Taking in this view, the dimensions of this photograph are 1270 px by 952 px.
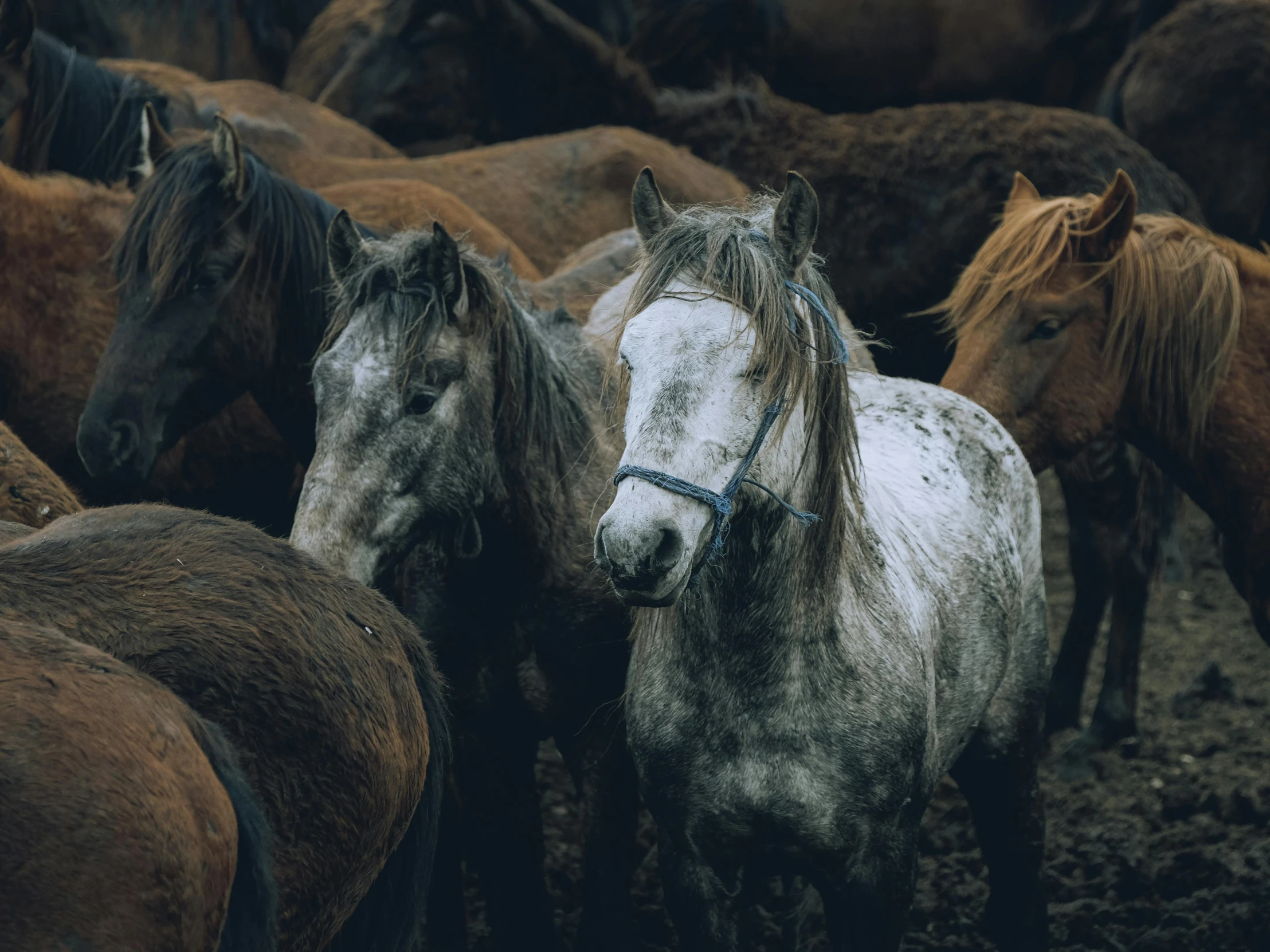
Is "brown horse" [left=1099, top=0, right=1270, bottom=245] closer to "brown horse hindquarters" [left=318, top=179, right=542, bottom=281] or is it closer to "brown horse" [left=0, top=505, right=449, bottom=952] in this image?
"brown horse hindquarters" [left=318, top=179, right=542, bottom=281]

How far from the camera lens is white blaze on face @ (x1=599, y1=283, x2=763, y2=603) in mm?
1911

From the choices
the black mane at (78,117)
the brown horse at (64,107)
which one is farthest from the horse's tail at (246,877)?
the black mane at (78,117)

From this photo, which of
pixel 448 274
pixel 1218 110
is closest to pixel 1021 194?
pixel 448 274

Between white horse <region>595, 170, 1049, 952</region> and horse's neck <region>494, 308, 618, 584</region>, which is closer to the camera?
white horse <region>595, 170, 1049, 952</region>

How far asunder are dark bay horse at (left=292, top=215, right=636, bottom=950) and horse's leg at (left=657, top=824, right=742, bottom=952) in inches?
23.4

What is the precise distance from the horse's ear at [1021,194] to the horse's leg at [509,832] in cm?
226

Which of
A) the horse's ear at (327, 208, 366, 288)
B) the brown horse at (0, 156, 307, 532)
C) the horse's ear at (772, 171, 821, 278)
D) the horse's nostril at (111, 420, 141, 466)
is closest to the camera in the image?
the horse's ear at (772, 171, 821, 278)

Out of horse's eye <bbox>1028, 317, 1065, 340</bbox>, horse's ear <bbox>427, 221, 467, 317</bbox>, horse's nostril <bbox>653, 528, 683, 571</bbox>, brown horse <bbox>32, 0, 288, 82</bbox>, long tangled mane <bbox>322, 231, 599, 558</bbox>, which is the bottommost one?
horse's nostril <bbox>653, 528, 683, 571</bbox>

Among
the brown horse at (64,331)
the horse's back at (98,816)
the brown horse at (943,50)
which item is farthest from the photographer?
the brown horse at (943,50)

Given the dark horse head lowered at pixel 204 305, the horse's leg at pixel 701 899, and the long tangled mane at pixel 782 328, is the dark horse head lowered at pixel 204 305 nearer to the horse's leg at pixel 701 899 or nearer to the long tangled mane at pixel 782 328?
the long tangled mane at pixel 782 328

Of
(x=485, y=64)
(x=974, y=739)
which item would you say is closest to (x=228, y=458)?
(x=974, y=739)

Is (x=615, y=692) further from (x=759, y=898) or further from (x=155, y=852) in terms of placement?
(x=155, y=852)

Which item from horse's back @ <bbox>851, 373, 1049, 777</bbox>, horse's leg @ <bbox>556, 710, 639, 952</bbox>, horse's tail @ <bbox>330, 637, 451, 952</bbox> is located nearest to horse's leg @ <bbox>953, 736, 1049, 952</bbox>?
horse's back @ <bbox>851, 373, 1049, 777</bbox>

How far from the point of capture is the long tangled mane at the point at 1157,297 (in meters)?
3.39
